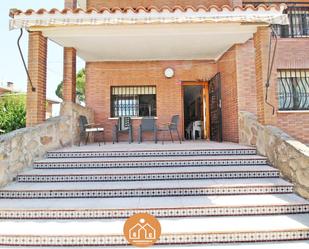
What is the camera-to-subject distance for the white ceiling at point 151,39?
6.19m

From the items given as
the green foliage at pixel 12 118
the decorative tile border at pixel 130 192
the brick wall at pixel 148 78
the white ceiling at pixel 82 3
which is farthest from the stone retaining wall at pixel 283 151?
the green foliage at pixel 12 118

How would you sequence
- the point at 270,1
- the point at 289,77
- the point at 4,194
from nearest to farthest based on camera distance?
the point at 4,194 < the point at 289,77 < the point at 270,1

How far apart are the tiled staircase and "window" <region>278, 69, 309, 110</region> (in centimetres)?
340

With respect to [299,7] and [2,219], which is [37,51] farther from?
[299,7]

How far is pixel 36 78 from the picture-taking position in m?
6.17

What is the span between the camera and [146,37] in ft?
22.4

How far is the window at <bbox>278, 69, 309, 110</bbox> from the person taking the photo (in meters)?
8.11

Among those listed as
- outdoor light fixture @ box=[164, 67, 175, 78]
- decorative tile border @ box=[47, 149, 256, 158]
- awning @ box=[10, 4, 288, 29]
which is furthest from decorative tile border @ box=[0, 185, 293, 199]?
outdoor light fixture @ box=[164, 67, 175, 78]

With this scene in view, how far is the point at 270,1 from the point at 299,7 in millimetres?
1018

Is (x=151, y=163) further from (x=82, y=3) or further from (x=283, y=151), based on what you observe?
(x=82, y=3)

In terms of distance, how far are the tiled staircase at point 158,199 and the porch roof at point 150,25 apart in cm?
308

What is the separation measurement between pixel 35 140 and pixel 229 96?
5.98m

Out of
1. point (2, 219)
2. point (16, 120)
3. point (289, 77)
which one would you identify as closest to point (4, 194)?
point (2, 219)

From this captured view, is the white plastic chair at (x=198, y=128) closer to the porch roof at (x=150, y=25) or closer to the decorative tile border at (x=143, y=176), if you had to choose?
the porch roof at (x=150, y=25)
